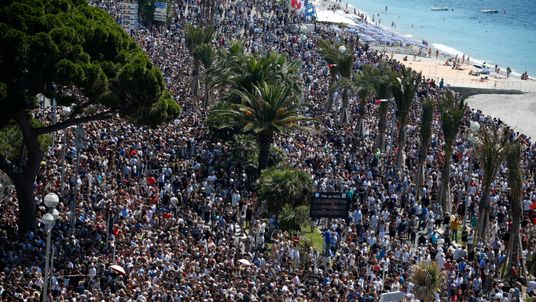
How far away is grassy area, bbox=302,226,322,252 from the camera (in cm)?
3625

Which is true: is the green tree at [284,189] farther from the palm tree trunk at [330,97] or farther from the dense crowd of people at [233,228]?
the palm tree trunk at [330,97]

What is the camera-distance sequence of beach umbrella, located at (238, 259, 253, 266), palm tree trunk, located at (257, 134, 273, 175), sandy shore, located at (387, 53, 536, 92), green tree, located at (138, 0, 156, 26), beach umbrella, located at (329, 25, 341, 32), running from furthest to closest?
beach umbrella, located at (329, 25, 341, 32), sandy shore, located at (387, 53, 536, 92), green tree, located at (138, 0, 156, 26), palm tree trunk, located at (257, 134, 273, 175), beach umbrella, located at (238, 259, 253, 266)

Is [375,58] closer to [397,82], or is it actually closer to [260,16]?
[260,16]

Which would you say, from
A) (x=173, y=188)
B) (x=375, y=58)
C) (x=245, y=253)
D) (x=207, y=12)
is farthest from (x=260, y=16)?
(x=245, y=253)

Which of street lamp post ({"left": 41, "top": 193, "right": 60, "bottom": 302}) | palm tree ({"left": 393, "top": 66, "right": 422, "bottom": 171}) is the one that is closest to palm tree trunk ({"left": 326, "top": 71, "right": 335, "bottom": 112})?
palm tree ({"left": 393, "top": 66, "right": 422, "bottom": 171})

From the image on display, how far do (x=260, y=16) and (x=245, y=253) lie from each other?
53.1 metres

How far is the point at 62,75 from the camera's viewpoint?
31.8 metres

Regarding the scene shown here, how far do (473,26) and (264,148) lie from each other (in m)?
95.0

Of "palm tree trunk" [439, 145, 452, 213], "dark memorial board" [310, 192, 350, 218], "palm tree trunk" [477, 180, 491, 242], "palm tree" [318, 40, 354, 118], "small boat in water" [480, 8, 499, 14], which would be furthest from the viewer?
"small boat in water" [480, 8, 499, 14]

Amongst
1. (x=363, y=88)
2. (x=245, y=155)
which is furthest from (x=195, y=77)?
(x=245, y=155)

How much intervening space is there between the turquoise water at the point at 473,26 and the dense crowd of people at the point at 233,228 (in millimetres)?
55636

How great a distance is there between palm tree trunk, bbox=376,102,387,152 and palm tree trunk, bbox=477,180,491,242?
1157cm

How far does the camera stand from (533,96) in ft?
249

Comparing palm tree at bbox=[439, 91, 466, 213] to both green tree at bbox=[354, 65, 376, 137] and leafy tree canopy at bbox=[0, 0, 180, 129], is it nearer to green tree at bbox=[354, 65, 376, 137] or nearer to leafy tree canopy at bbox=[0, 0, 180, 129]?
green tree at bbox=[354, 65, 376, 137]
